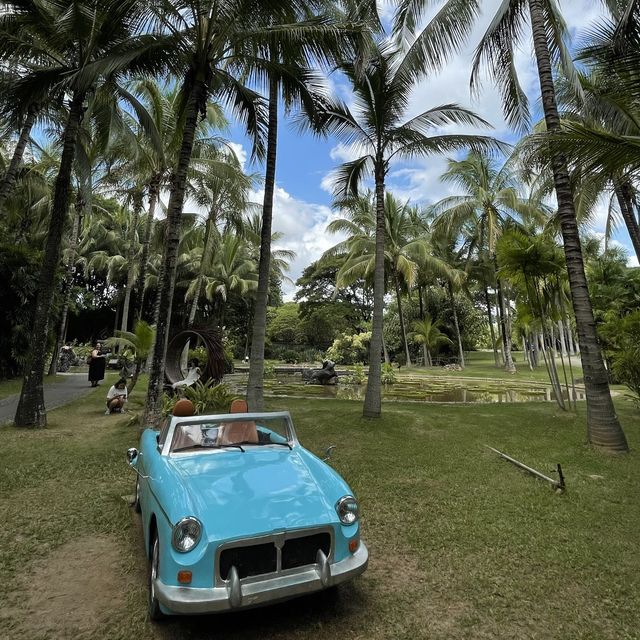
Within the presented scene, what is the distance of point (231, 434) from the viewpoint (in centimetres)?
397

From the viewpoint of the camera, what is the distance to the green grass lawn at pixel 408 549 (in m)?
2.85

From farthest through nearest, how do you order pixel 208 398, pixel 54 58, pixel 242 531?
pixel 208 398
pixel 54 58
pixel 242 531

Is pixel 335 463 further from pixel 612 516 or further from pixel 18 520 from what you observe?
pixel 18 520

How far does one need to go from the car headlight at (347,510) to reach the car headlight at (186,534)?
3.21ft

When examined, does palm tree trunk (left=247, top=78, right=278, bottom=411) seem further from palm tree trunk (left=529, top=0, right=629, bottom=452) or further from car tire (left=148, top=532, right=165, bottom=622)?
car tire (left=148, top=532, right=165, bottom=622)

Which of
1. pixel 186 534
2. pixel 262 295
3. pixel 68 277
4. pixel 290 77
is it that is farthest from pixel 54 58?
pixel 186 534

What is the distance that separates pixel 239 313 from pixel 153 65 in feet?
111

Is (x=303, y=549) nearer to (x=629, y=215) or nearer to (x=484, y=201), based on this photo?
(x=629, y=215)

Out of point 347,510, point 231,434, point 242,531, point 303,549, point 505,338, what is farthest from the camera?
point 505,338

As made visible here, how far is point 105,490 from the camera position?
5.44 metres

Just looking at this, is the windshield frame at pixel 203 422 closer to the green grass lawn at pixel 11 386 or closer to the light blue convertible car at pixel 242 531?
the light blue convertible car at pixel 242 531

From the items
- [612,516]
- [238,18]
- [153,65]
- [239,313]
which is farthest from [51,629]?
[239,313]

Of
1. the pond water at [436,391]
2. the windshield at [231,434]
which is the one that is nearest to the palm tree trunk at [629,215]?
the pond water at [436,391]

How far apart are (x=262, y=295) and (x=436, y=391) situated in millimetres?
9185
